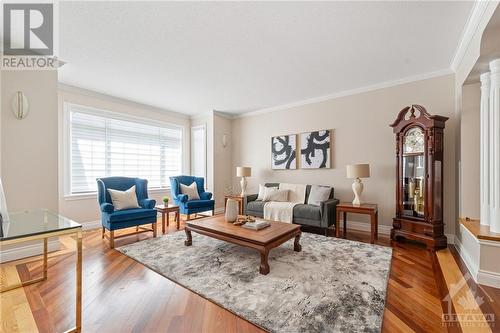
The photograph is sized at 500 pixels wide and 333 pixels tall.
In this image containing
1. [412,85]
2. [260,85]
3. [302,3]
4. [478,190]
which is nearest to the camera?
[302,3]

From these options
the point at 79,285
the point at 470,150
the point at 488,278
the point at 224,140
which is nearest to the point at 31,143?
the point at 79,285

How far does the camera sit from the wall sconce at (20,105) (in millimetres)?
2787

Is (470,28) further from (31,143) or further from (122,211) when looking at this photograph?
(31,143)

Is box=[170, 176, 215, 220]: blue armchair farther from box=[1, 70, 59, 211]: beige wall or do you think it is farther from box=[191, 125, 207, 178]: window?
box=[1, 70, 59, 211]: beige wall

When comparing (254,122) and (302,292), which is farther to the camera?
(254,122)

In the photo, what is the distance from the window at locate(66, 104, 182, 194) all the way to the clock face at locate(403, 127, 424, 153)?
491cm

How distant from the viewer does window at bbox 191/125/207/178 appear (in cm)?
586

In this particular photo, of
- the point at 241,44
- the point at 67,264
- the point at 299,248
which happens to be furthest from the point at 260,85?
the point at 67,264

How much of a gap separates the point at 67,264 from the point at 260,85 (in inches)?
146

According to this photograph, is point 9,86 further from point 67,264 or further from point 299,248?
point 299,248

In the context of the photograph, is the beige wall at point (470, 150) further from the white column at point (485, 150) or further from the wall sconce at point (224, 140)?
the wall sconce at point (224, 140)

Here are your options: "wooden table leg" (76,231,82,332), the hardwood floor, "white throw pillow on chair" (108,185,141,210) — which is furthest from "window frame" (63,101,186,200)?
"wooden table leg" (76,231,82,332)

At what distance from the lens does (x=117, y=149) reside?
188 inches

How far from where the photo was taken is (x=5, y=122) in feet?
8.99
